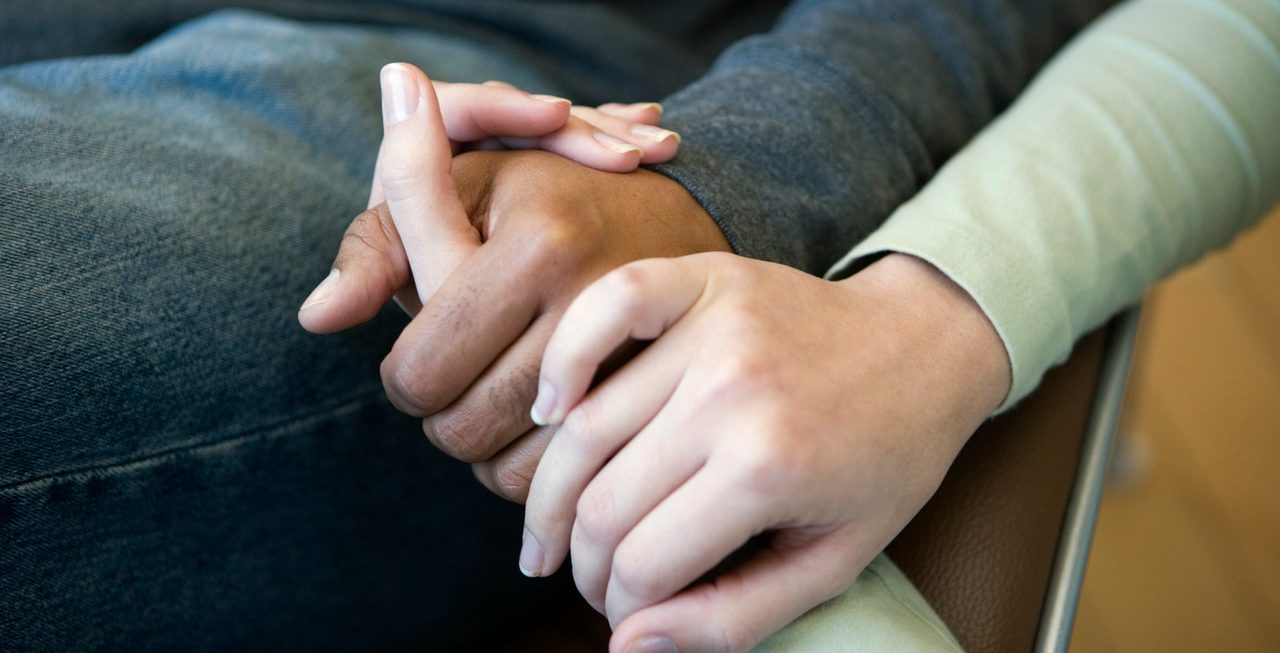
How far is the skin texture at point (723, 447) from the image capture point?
372 mm

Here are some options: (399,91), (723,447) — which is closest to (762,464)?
(723,447)

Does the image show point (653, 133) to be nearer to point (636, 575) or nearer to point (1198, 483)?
point (636, 575)

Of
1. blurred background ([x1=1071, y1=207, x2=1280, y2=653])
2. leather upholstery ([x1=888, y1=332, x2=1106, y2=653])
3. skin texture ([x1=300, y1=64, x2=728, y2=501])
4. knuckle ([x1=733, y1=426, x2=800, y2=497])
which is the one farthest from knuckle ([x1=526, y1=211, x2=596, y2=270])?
blurred background ([x1=1071, y1=207, x2=1280, y2=653])

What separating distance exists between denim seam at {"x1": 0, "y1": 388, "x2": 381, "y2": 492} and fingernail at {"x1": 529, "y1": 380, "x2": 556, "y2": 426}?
15cm

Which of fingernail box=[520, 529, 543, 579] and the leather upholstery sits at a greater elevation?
fingernail box=[520, 529, 543, 579]

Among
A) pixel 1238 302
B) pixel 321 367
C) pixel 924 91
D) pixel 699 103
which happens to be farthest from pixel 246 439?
pixel 1238 302

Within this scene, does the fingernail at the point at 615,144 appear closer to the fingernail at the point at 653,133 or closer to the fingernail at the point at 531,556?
the fingernail at the point at 653,133

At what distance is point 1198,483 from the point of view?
1.32 meters

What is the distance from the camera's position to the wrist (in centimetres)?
45

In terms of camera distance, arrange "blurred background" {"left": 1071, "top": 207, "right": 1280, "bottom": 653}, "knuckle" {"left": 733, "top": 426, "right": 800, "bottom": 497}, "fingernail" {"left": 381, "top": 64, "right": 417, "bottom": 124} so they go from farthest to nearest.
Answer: "blurred background" {"left": 1071, "top": 207, "right": 1280, "bottom": 653}, "fingernail" {"left": 381, "top": 64, "right": 417, "bottom": 124}, "knuckle" {"left": 733, "top": 426, "right": 800, "bottom": 497}

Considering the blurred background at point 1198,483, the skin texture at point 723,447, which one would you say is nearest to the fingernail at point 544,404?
the skin texture at point 723,447

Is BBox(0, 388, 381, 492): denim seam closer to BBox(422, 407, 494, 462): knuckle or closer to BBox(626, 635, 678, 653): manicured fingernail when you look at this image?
BBox(422, 407, 494, 462): knuckle

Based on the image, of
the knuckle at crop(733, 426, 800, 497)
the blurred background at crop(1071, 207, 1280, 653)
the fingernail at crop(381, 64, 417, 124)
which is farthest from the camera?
the blurred background at crop(1071, 207, 1280, 653)

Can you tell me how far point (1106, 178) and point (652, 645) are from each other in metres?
0.37
